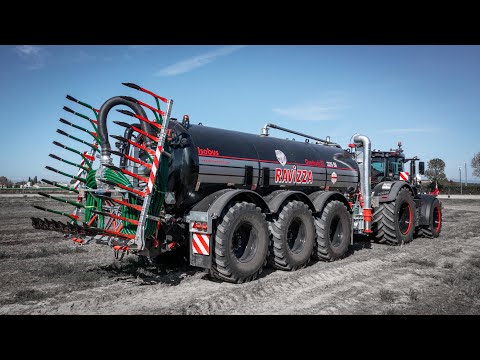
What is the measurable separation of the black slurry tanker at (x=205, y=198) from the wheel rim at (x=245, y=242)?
0.02m

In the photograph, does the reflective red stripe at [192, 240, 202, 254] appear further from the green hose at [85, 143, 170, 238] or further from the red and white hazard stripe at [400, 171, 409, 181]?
the red and white hazard stripe at [400, 171, 409, 181]

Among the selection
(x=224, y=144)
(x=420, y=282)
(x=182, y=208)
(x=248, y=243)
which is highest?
(x=224, y=144)

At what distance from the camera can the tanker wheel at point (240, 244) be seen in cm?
637

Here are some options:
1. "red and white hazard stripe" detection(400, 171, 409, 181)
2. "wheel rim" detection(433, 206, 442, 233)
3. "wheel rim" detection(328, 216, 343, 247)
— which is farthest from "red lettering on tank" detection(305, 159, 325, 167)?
"wheel rim" detection(433, 206, 442, 233)

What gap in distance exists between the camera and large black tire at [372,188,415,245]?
10.8 meters

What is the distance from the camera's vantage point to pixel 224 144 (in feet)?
24.3

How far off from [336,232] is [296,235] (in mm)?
1519

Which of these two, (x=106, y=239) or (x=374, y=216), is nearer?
(x=106, y=239)

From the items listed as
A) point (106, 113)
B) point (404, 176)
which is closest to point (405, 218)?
point (404, 176)

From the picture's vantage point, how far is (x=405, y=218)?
11.8 m

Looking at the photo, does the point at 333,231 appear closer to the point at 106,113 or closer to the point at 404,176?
the point at 404,176
